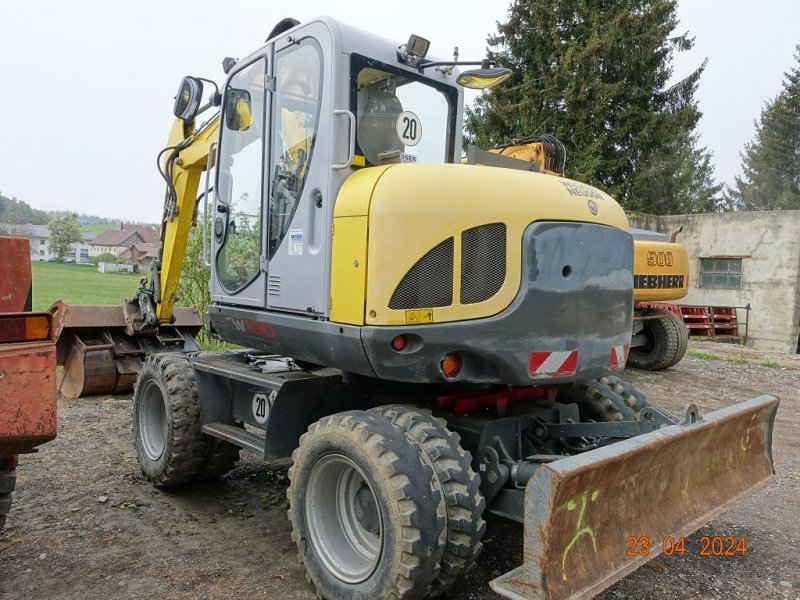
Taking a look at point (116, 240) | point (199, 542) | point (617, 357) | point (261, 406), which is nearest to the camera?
point (617, 357)

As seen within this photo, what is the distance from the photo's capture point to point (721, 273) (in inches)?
751

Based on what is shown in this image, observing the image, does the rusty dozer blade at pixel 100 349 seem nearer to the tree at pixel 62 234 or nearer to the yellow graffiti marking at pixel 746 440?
the yellow graffiti marking at pixel 746 440

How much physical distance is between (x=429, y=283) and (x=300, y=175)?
1098 mm

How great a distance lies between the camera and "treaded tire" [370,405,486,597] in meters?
2.86

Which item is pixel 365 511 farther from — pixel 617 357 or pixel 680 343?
pixel 680 343

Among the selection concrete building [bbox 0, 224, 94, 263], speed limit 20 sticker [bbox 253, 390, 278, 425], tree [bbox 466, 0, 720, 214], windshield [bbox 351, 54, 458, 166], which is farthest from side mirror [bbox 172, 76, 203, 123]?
concrete building [bbox 0, 224, 94, 263]

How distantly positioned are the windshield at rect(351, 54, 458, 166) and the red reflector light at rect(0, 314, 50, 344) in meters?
1.71

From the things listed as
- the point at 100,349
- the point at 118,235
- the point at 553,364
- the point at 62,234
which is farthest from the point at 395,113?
the point at 118,235

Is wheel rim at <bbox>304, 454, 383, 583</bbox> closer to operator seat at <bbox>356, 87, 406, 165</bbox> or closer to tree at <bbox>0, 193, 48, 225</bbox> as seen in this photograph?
operator seat at <bbox>356, 87, 406, 165</bbox>

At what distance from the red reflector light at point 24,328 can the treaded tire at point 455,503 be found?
1.66 metres

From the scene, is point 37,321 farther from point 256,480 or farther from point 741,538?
point 741,538

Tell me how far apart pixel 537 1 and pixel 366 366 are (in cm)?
2402

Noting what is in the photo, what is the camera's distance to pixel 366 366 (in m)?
3.28

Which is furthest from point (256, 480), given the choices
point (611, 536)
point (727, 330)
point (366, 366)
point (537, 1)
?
point (537, 1)
